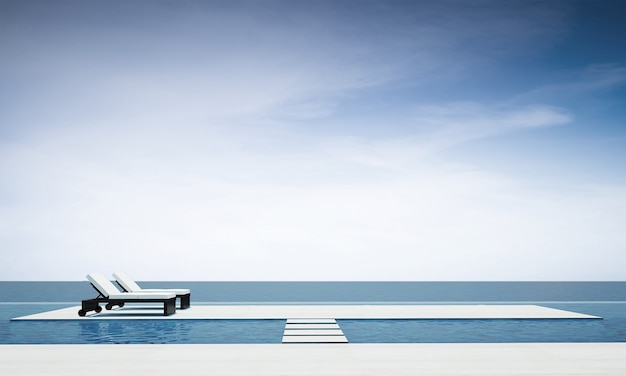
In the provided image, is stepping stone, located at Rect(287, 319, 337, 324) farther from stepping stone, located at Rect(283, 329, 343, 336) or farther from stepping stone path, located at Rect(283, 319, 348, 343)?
stepping stone, located at Rect(283, 329, 343, 336)

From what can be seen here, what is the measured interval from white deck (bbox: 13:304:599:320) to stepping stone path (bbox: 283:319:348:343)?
731 millimetres

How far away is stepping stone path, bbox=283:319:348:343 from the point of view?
7.48m

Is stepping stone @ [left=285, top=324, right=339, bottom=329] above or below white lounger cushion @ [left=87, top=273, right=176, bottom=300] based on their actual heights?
below

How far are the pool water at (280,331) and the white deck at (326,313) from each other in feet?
0.98

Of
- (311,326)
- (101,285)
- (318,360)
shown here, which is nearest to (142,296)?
(101,285)

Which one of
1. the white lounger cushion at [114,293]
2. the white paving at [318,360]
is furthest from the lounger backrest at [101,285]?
the white paving at [318,360]

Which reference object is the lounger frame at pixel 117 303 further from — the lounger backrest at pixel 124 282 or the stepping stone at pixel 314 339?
the stepping stone at pixel 314 339

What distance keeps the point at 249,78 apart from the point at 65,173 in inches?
380

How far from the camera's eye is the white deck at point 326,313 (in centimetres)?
1047

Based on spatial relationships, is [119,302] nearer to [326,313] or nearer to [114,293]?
[114,293]

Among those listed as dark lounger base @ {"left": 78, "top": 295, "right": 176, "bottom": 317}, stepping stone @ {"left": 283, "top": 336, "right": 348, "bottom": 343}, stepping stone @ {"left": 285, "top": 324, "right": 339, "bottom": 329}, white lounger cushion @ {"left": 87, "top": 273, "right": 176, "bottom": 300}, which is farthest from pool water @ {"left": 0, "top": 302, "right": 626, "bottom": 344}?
white lounger cushion @ {"left": 87, "top": 273, "right": 176, "bottom": 300}

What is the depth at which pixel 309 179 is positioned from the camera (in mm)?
23938

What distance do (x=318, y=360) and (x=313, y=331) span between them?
2.65 metres

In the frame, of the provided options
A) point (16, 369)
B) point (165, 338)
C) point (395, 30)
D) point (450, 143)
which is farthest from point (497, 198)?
point (16, 369)
